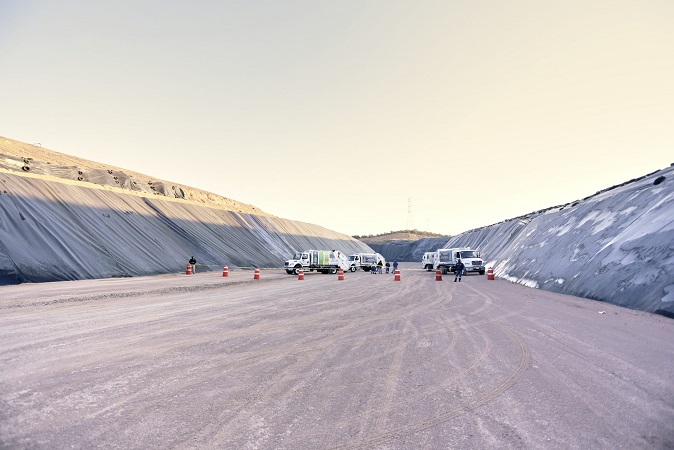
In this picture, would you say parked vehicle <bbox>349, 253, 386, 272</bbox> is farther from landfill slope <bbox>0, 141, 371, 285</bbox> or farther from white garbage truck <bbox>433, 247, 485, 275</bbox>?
landfill slope <bbox>0, 141, 371, 285</bbox>

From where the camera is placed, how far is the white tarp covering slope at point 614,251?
13148 millimetres

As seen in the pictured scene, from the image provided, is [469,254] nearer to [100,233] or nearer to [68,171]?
[100,233]

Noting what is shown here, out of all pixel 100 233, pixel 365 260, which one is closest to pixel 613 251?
pixel 100 233

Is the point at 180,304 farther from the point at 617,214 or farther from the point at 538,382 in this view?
the point at 617,214

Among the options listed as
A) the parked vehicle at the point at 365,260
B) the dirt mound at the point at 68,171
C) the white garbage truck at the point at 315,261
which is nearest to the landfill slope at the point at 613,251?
the white garbage truck at the point at 315,261

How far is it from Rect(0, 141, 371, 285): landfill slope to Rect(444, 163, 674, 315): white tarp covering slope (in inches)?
1071

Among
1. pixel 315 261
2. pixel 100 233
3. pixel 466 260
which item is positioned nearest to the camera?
pixel 100 233

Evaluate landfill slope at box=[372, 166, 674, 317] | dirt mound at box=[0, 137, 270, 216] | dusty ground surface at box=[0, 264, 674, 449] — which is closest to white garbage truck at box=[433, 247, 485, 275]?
landfill slope at box=[372, 166, 674, 317]

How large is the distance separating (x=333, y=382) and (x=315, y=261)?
32.5 m

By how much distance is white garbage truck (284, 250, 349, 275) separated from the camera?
3625 cm

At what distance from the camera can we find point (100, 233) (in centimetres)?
2975

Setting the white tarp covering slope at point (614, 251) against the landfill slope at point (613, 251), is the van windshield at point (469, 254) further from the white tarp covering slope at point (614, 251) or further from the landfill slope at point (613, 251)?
the white tarp covering slope at point (614, 251)

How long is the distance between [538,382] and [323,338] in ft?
13.1

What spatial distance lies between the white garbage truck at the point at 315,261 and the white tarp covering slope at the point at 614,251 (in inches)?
608
